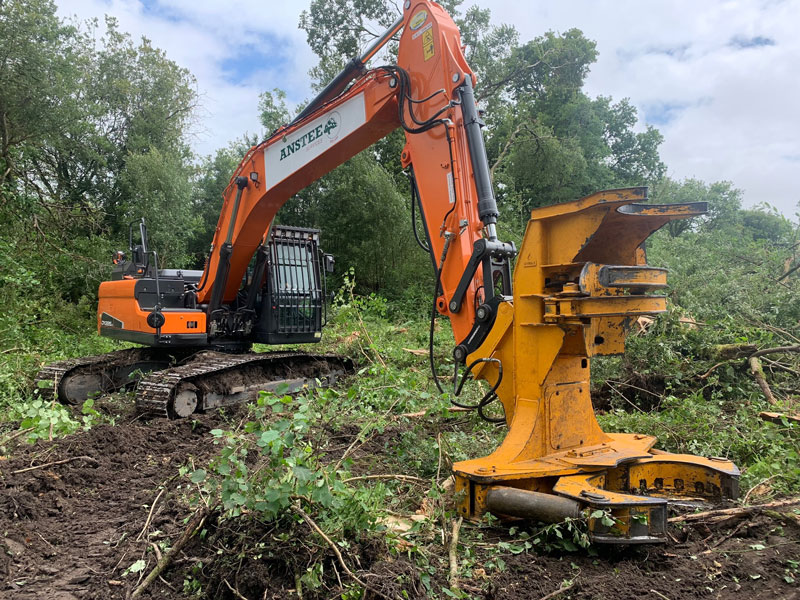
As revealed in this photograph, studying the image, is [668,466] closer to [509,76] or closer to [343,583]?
[343,583]

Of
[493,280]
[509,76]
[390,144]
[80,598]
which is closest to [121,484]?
[80,598]

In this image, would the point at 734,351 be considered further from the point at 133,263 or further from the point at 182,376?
the point at 133,263

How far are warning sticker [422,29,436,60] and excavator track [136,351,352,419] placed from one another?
296 centimetres

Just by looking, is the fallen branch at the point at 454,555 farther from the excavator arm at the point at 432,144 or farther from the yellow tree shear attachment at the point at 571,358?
the excavator arm at the point at 432,144

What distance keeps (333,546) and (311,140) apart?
13.5 ft

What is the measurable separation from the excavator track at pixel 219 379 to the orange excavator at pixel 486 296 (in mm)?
22

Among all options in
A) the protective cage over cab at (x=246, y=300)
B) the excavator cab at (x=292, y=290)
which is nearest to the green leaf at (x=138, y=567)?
the protective cage over cab at (x=246, y=300)

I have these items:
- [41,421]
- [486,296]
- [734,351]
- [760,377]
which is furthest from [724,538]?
[41,421]

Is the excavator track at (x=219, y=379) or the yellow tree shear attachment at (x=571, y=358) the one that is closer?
the yellow tree shear attachment at (x=571, y=358)

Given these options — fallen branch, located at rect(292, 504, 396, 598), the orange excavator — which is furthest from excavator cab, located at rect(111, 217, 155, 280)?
fallen branch, located at rect(292, 504, 396, 598)

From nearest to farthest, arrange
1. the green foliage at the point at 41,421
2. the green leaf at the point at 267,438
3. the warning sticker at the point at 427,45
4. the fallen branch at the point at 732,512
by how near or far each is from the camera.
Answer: the green leaf at the point at 267,438, the fallen branch at the point at 732,512, the green foliage at the point at 41,421, the warning sticker at the point at 427,45

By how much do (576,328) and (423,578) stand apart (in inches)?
61.6

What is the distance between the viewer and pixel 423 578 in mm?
2494

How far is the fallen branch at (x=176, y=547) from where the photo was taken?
249cm
